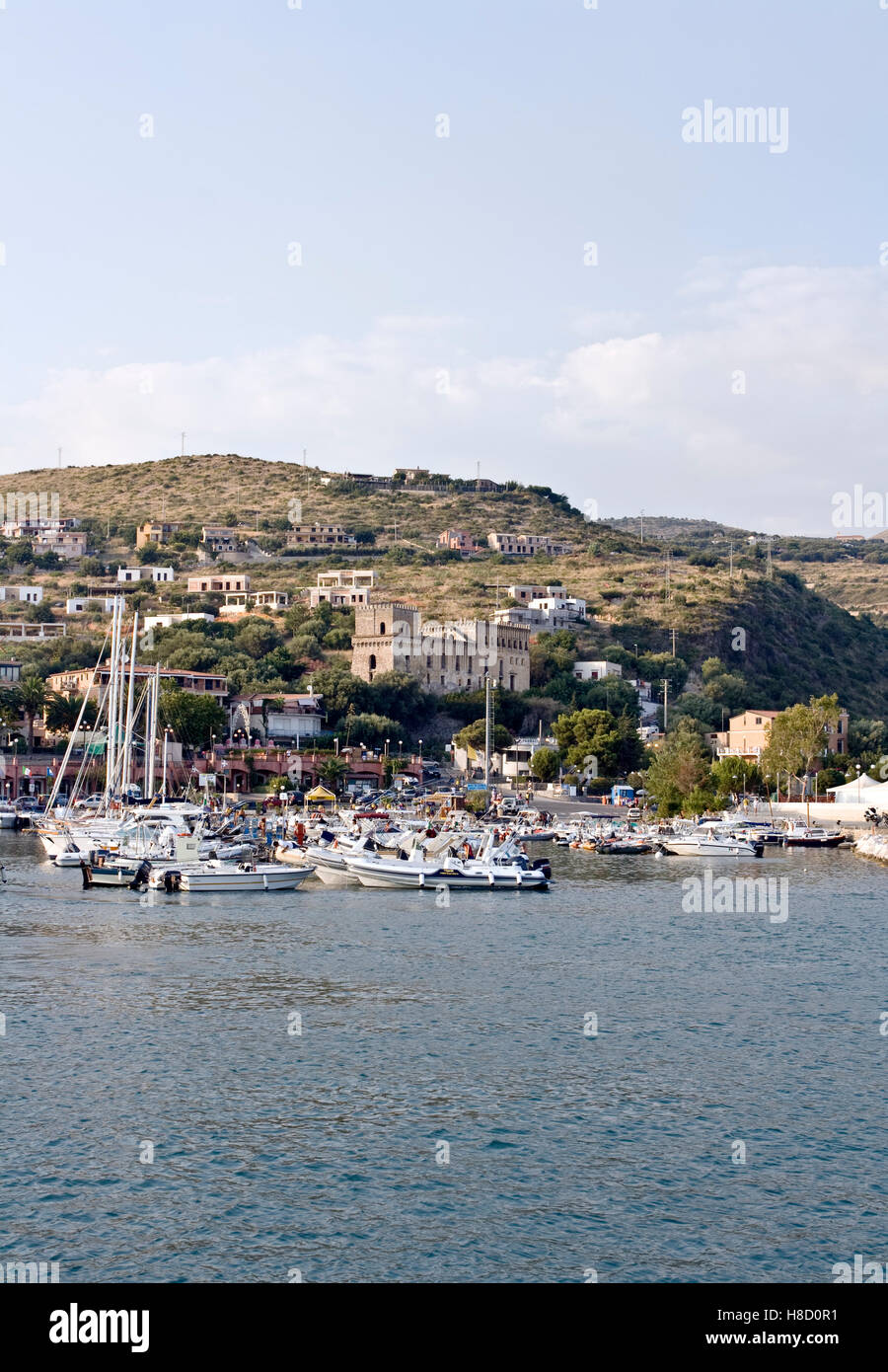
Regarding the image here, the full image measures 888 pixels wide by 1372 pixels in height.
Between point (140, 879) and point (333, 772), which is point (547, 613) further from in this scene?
point (140, 879)

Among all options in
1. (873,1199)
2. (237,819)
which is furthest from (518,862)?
(873,1199)

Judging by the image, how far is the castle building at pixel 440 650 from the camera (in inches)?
4825

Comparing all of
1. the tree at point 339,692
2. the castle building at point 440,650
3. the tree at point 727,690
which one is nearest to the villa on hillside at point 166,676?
the tree at point 339,692

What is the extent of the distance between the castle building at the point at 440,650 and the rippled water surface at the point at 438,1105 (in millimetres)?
84007

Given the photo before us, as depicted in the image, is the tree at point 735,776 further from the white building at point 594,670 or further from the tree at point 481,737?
the white building at point 594,670

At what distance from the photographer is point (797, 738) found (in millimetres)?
86750

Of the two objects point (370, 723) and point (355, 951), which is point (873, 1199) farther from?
point (370, 723)

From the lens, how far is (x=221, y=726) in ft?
332

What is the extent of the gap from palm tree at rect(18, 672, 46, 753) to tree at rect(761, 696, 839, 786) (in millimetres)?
48528

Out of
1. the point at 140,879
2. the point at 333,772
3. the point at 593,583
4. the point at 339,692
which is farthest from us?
the point at 593,583

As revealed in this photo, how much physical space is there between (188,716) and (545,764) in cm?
2484

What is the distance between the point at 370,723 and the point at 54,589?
59.7m

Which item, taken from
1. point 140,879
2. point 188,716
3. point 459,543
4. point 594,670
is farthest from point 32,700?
point 459,543

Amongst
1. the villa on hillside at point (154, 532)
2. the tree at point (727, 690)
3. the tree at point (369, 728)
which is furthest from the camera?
the villa on hillside at point (154, 532)
